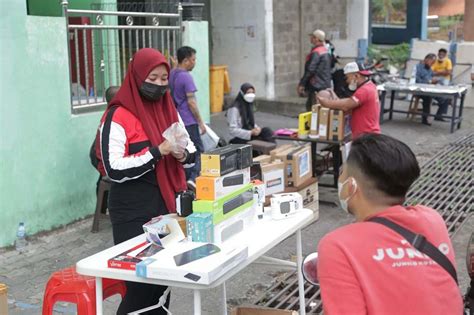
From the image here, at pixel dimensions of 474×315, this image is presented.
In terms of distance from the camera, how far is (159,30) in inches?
310

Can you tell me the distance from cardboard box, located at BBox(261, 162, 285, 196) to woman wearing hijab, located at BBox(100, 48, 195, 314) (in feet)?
8.35

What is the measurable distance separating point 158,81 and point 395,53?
18.1 metres

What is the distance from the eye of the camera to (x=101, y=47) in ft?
24.1

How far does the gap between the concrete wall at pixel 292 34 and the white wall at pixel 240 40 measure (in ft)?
2.95

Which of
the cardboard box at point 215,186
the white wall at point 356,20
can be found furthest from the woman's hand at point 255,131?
the white wall at point 356,20

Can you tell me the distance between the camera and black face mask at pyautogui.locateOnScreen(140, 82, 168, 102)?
3775 millimetres

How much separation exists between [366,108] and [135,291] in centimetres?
420

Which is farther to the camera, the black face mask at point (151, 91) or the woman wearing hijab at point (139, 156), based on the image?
the black face mask at point (151, 91)

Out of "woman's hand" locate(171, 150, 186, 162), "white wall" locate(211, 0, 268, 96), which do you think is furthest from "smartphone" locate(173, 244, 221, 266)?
"white wall" locate(211, 0, 268, 96)

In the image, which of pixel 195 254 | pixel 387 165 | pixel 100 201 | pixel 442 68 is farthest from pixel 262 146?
pixel 442 68

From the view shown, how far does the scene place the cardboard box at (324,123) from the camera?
761 cm

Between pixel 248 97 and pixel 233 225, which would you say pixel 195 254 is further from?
pixel 248 97

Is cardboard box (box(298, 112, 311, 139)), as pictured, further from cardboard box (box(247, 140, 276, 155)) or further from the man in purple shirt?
the man in purple shirt

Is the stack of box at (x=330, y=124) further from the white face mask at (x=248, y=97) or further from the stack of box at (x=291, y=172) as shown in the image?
the white face mask at (x=248, y=97)
